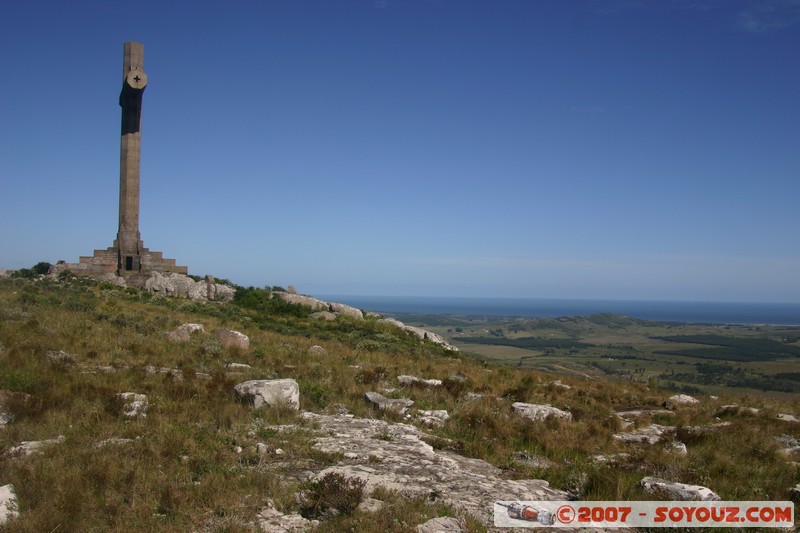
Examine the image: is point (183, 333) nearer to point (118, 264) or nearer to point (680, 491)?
point (680, 491)

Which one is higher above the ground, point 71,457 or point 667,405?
point 71,457

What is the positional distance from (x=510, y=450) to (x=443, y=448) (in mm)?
989

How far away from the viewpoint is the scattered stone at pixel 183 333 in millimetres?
15042

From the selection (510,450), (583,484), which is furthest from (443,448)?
(583,484)

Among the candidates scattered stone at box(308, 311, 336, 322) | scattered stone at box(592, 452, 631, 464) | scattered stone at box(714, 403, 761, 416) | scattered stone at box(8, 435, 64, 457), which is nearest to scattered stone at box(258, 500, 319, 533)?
scattered stone at box(8, 435, 64, 457)

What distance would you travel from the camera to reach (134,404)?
855 centimetres

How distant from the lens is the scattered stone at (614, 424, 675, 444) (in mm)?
9469

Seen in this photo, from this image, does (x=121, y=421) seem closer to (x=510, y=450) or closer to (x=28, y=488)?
(x=28, y=488)

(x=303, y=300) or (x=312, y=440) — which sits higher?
(x=303, y=300)

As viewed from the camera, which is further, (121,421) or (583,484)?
(121,421)

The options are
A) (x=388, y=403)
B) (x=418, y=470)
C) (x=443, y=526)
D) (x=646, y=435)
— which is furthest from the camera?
(x=646, y=435)

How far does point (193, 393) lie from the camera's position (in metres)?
9.52

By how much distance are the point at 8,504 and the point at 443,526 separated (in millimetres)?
4240

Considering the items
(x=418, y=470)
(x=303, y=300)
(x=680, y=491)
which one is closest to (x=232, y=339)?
(x=418, y=470)
